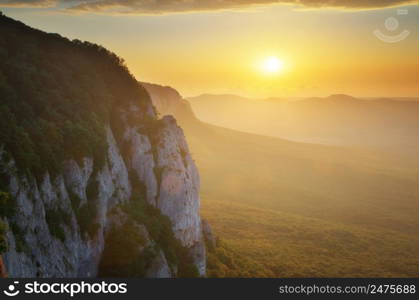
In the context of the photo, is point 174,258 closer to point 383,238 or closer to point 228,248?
point 228,248

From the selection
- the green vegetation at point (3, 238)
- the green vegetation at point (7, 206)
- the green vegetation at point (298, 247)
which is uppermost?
the green vegetation at point (7, 206)

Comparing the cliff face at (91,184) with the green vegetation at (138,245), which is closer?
the cliff face at (91,184)

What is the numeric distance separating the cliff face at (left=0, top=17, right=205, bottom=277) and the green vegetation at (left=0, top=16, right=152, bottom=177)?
0.17 metres

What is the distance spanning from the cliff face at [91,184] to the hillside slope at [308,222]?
55.8 ft

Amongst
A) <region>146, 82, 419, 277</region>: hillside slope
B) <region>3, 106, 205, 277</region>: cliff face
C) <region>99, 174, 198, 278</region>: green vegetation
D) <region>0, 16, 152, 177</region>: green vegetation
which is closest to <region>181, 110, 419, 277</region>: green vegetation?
<region>146, 82, 419, 277</region>: hillside slope

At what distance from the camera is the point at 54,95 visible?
128 feet

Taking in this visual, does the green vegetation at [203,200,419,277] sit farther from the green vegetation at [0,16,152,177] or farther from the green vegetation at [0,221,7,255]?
the green vegetation at [0,221,7,255]

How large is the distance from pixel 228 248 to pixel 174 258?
3029 cm

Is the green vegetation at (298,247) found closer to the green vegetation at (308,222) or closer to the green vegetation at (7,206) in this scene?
the green vegetation at (308,222)

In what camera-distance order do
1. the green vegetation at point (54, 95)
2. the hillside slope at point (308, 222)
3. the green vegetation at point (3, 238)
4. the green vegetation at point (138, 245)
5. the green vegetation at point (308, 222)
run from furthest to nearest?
the hillside slope at point (308, 222), the green vegetation at point (308, 222), the green vegetation at point (138, 245), the green vegetation at point (54, 95), the green vegetation at point (3, 238)

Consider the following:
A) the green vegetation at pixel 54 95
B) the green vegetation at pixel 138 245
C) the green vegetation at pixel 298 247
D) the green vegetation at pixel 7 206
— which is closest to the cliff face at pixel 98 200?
the green vegetation at pixel 7 206

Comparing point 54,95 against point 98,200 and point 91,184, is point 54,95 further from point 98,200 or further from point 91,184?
point 98,200

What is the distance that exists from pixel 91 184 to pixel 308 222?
290 ft

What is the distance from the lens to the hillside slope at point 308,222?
7878cm
